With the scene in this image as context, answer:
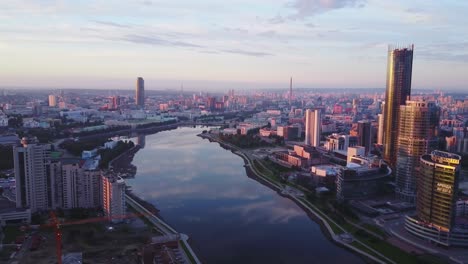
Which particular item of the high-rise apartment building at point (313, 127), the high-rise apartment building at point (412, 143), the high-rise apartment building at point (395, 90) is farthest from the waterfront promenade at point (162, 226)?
the high-rise apartment building at point (313, 127)

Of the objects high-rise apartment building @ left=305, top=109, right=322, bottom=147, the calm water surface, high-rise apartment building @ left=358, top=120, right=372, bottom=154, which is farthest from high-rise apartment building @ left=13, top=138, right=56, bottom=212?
high-rise apartment building @ left=305, top=109, right=322, bottom=147

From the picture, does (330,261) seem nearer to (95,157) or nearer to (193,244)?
(193,244)

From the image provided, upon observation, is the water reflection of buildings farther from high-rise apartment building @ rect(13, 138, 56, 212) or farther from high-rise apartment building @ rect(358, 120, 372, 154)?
high-rise apartment building @ rect(13, 138, 56, 212)

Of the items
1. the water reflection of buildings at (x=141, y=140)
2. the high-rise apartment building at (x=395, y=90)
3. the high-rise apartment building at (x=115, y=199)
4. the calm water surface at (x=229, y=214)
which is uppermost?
the high-rise apartment building at (x=395, y=90)

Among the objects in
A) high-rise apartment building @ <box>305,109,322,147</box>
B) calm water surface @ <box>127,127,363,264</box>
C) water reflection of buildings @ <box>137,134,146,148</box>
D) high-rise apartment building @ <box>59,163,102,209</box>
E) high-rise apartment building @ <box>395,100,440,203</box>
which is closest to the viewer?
calm water surface @ <box>127,127,363,264</box>

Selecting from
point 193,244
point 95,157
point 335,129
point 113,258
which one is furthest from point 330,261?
point 335,129

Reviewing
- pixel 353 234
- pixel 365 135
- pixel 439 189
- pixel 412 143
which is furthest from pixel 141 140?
pixel 439 189

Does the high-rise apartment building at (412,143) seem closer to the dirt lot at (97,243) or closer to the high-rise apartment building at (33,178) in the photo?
the dirt lot at (97,243)
